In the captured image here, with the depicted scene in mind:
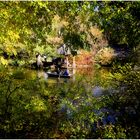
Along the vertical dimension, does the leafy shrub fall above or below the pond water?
above

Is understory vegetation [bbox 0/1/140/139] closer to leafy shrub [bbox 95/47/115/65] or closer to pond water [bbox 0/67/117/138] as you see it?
pond water [bbox 0/67/117/138]

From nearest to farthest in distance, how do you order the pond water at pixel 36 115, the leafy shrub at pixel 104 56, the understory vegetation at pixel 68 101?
the understory vegetation at pixel 68 101 → the pond water at pixel 36 115 → the leafy shrub at pixel 104 56

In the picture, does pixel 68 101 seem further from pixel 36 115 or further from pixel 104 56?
pixel 104 56

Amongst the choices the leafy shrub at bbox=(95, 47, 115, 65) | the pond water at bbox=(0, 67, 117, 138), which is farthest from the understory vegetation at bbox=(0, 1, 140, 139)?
the leafy shrub at bbox=(95, 47, 115, 65)

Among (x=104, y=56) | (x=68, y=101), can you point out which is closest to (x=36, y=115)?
(x=68, y=101)

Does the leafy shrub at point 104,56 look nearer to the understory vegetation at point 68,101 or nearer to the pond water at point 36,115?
the understory vegetation at point 68,101

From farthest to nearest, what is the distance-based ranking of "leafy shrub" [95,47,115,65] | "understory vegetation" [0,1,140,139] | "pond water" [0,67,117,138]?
"leafy shrub" [95,47,115,65], "pond water" [0,67,117,138], "understory vegetation" [0,1,140,139]

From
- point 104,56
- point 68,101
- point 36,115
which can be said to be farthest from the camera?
point 104,56

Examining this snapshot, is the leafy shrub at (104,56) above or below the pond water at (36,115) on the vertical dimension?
above

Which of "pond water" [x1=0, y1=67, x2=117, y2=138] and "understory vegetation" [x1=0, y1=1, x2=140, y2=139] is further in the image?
"pond water" [x1=0, y1=67, x2=117, y2=138]

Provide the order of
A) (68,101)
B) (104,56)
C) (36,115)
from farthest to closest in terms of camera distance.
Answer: (104,56) < (36,115) < (68,101)

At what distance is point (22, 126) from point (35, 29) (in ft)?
11.4

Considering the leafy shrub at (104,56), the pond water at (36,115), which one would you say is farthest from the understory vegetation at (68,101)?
the leafy shrub at (104,56)

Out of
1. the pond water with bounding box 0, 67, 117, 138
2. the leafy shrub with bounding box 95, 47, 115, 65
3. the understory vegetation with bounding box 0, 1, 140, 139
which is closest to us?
the understory vegetation with bounding box 0, 1, 140, 139
